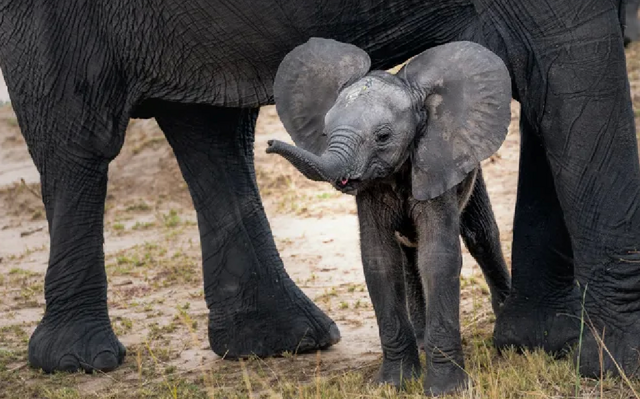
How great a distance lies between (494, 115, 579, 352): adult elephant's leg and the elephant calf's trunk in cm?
132

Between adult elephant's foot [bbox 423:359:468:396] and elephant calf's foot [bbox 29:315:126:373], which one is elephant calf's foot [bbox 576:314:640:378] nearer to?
adult elephant's foot [bbox 423:359:468:396]

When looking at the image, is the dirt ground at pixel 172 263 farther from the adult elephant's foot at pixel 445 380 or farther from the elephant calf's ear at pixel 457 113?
the elephant calf's ear at pixel 457 113

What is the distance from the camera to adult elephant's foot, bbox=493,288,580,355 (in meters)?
5.53

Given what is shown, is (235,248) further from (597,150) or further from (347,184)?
(597,150)

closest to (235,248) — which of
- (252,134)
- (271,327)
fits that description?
(271,327)

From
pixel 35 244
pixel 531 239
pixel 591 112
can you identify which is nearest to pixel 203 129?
pixel 531 239

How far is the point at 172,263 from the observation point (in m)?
8.16

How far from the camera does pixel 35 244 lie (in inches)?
360

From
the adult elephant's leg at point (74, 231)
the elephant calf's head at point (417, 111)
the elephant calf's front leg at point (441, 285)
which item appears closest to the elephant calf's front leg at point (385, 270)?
the elephant calf's front leg at point (441, 285)

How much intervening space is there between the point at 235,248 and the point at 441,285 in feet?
5.67

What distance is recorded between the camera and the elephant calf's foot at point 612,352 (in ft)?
16.4

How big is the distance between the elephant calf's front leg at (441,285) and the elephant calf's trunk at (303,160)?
559 millimetres

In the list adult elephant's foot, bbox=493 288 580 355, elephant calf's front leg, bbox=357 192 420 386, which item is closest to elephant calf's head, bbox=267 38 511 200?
elephant calf's front leg, bbox=357 192 420 386

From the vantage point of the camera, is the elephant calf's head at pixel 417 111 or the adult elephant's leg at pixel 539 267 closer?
the elephant calf's head at pixel 417 111
